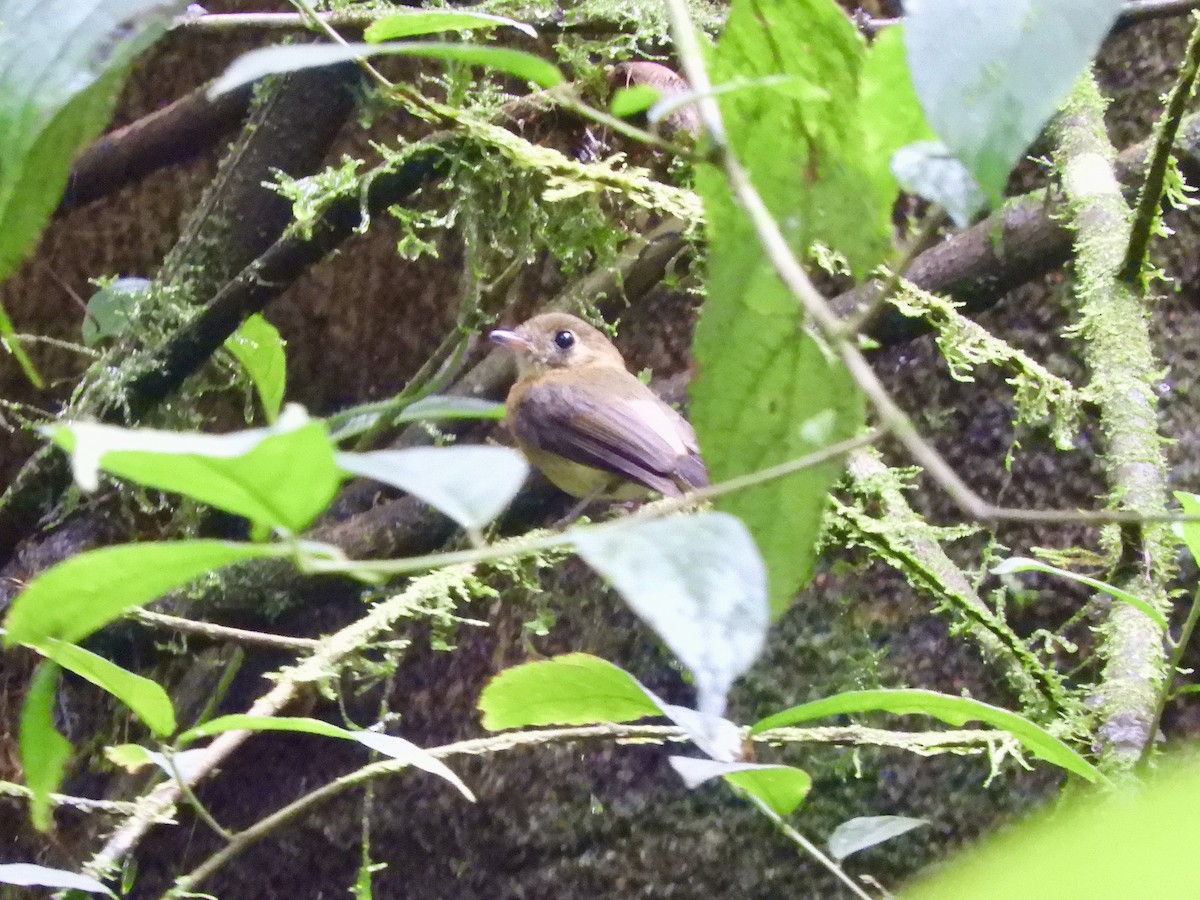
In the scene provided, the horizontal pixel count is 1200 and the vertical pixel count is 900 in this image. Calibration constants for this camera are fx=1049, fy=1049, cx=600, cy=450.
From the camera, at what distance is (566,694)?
29.5 inches

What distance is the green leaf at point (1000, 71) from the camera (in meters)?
0.36

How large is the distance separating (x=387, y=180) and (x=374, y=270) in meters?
0.81

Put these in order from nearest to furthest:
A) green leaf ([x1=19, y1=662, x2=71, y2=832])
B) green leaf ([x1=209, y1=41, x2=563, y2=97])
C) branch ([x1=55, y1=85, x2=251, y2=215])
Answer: green leaf ([x1=209, y1=41, x2=563, y2=97])
green leaf ([x1=19, y1=662, x2=71, y2=832])
branch ([x1=55, y1=85, x2=251, y2=215])

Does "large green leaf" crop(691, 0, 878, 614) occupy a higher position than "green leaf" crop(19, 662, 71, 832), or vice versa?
"large green leaf" crop(691, 0, 878, 614)

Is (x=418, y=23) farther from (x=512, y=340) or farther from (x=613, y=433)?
(x=512, y=340)

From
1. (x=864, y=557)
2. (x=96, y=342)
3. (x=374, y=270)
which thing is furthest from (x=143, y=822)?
(x=374, y=270)

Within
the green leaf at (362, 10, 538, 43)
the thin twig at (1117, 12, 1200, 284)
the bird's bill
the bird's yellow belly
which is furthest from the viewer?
the bird's bill

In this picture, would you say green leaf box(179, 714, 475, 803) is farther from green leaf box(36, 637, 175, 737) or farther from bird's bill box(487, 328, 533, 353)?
bird's bill box(487, 328, 533, 353)

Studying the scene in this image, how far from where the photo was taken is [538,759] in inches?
79.1

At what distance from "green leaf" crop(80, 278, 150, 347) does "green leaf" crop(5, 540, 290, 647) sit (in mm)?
1507

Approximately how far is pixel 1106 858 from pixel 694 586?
0.53 ft

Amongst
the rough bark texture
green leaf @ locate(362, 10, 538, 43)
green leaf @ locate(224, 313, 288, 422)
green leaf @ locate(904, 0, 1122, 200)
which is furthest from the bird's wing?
green leaf @ locate(904, 0, 1122, 200)

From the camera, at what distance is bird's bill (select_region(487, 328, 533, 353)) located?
1.95 m

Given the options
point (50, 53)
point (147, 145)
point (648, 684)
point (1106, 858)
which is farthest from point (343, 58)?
point (147, 145)
